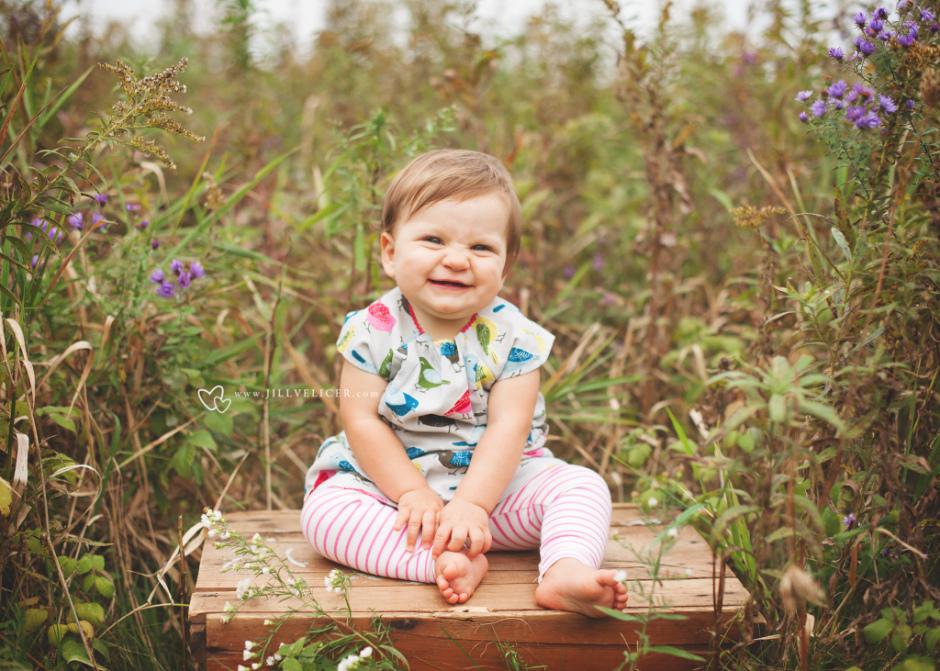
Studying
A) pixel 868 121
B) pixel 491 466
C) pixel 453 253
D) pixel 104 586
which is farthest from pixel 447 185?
pixel 104 586

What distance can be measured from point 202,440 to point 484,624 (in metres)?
0.99

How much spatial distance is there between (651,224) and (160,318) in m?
1.79

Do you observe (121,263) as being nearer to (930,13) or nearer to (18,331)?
(18,331)

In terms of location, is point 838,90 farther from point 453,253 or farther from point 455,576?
point 455,576

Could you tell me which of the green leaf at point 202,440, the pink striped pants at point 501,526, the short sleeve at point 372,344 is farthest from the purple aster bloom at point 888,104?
the green leaf at point 202,440

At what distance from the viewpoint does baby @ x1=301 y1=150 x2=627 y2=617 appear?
1.67 m

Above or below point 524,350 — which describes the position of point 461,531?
below

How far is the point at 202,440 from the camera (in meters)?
1.97

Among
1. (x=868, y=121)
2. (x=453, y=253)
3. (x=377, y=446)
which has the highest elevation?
(x=868, y=121)

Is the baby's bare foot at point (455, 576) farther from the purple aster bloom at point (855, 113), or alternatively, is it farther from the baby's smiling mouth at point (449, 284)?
the purple aster bloom at point (855, 113)

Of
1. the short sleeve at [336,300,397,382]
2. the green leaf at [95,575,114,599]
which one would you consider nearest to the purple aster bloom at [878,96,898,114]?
the short sleeve at [336,300,397,382]

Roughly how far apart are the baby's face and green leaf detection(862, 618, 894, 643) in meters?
A: 1.12

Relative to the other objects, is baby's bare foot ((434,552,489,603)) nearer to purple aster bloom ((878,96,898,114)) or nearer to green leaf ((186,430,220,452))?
green leaf ((186,430,220,452))

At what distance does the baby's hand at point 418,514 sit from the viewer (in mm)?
1645
